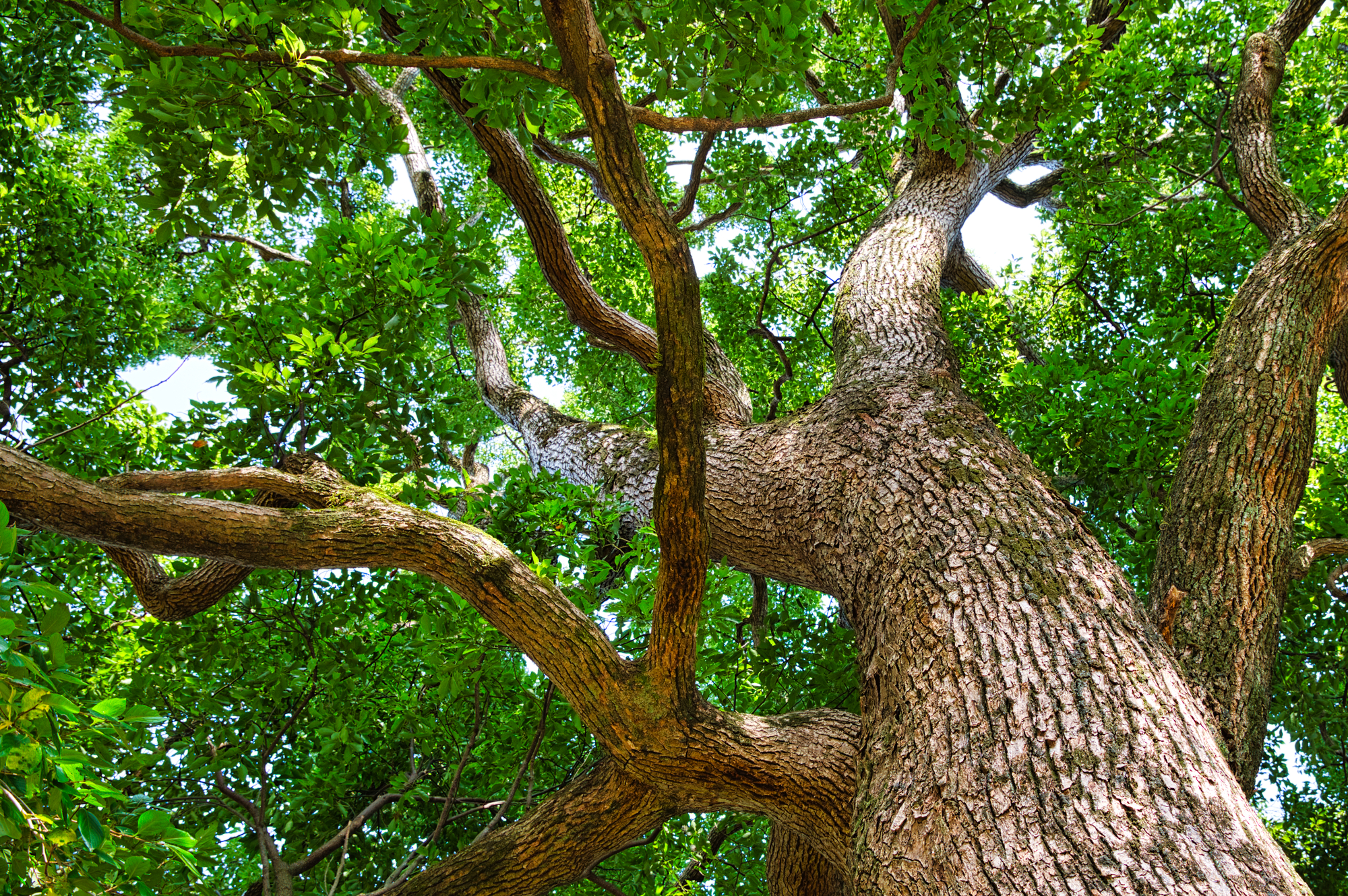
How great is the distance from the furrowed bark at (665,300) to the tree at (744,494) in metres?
0.01

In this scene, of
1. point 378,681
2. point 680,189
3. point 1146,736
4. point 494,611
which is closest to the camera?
point 1146,736

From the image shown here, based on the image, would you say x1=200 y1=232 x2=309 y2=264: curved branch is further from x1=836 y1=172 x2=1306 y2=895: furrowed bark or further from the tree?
x1=836 y1=172 x2=1306 y2=895: furrowed bark

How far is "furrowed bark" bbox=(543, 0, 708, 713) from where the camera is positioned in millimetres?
2330

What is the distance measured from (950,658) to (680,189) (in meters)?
8.59

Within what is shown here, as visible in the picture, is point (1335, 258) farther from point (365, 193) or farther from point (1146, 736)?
point (365, 193)

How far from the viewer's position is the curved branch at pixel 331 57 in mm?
2822

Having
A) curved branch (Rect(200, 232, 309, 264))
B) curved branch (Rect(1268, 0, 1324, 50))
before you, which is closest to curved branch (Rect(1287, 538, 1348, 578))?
curved branch (Rect(1268, 0, 1324, 50))

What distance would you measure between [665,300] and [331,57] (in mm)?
1899

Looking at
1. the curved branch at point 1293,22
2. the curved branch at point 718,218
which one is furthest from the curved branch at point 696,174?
the curved branch at point 1293,22

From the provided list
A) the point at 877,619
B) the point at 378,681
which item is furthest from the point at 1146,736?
the point at 378,681

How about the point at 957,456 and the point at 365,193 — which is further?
the point at 365,193

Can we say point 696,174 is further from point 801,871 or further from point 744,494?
point 801,871

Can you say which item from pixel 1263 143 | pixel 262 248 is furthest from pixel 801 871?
pixel 262 248

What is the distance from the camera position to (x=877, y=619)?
272 cm
